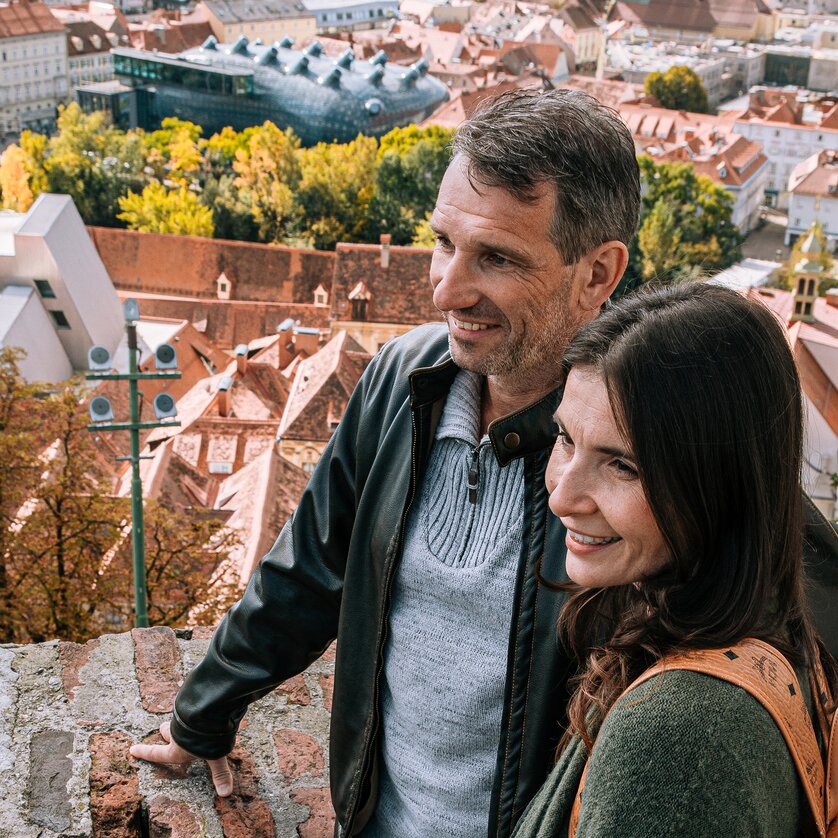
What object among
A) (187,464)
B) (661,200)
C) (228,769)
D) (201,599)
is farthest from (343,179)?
(228,769)

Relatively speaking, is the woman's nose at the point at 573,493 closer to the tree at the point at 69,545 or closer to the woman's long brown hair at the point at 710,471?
the woman's long brown hair at the point at 710,471

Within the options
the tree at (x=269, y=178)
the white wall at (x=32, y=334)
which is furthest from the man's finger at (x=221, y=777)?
the tree at (x=269, y=178)

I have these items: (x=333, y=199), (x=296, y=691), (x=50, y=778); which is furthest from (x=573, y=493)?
(x=333, y=199)

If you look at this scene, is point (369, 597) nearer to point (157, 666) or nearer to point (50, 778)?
point (50, 778)

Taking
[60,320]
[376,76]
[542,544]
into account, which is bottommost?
[60,320]

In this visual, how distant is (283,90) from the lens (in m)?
53.7

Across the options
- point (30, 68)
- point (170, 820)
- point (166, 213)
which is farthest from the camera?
point (30, 68)

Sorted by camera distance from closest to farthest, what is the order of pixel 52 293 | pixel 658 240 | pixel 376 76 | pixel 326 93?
pixel 52 293, pixel 658 240, pixel 326 93, pixel 376 76

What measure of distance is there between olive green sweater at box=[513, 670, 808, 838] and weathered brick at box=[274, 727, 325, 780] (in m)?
2.05

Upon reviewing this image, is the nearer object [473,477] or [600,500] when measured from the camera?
[600,500]

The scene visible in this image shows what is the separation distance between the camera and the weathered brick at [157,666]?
12.9ft

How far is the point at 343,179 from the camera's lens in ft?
145

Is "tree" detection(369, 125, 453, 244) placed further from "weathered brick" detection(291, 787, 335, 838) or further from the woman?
the woman

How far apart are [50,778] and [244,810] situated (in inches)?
21.1
